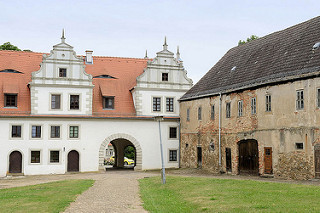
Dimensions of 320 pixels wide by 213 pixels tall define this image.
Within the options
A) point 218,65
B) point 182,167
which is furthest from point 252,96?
point 182,167

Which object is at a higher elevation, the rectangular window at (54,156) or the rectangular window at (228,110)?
the rectangular window at (228,110)

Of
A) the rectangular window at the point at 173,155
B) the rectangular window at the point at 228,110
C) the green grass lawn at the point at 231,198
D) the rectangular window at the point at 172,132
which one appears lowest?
the green grass lawn at the point at 231,198

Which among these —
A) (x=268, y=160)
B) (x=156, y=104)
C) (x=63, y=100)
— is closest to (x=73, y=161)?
(x=63, y=100)

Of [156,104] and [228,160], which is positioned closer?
[228,160]

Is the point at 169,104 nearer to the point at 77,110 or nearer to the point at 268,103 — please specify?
the point at 77,110

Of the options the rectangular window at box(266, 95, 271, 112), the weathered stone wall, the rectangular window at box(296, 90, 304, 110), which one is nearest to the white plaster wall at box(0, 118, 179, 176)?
the weathered stone wall

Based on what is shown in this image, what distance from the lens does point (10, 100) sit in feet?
115

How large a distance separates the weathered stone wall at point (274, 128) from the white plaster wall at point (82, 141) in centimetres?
491

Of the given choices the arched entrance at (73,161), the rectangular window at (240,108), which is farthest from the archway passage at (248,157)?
the arched entrance at (73,161)

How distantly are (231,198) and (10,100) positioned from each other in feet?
82.8

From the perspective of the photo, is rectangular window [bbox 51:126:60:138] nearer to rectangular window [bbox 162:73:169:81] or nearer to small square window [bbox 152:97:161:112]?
small square window [bbox 152:97:161:112]

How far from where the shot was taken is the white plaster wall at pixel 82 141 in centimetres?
3388

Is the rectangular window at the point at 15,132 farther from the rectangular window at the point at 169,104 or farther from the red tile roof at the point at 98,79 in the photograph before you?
the rectangular window at the point at 169,104

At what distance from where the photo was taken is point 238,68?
31.7m
